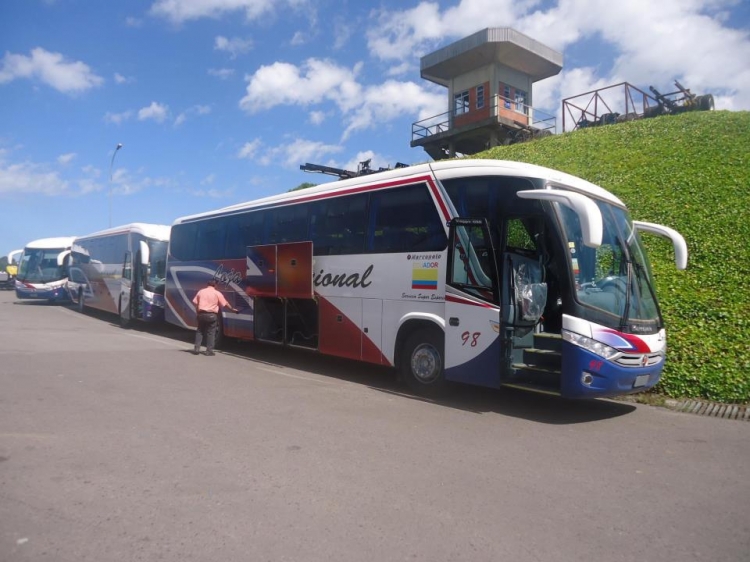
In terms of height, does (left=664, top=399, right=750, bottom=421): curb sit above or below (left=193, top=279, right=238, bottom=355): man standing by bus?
below

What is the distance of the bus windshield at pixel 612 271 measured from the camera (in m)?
7.18

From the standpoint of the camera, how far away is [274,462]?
17.7ft

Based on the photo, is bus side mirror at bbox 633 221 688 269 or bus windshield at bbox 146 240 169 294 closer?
bus side mirror at bbox 633 221 688 269

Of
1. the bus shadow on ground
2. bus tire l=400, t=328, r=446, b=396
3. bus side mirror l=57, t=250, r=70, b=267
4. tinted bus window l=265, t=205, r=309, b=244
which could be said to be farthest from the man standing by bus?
bus side mirror l=57, t=250, r=70, b=267

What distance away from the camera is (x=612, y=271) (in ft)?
24.5

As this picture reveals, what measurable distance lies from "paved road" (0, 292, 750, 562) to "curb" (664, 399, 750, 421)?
1.13ft

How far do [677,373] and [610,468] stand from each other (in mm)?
4254

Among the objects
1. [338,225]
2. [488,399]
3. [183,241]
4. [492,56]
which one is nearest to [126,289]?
[183,241]

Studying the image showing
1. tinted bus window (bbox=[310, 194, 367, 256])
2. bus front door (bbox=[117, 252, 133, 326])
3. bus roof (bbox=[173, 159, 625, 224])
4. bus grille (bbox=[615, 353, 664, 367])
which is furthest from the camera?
bus front door (bbox=[117, 252, 133, 326])

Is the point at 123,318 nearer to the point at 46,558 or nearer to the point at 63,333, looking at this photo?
the point at 63,333

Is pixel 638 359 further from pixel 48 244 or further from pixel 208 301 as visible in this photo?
pixel 48 244

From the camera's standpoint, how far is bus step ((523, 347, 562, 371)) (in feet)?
24.2

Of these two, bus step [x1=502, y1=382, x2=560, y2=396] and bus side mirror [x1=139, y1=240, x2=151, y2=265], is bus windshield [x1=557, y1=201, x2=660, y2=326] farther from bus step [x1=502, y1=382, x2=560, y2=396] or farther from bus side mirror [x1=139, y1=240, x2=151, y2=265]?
bus side mirror [x1=139, y1=240, x2=151, y2=265]

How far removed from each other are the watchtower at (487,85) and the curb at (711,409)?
23.4 metres
